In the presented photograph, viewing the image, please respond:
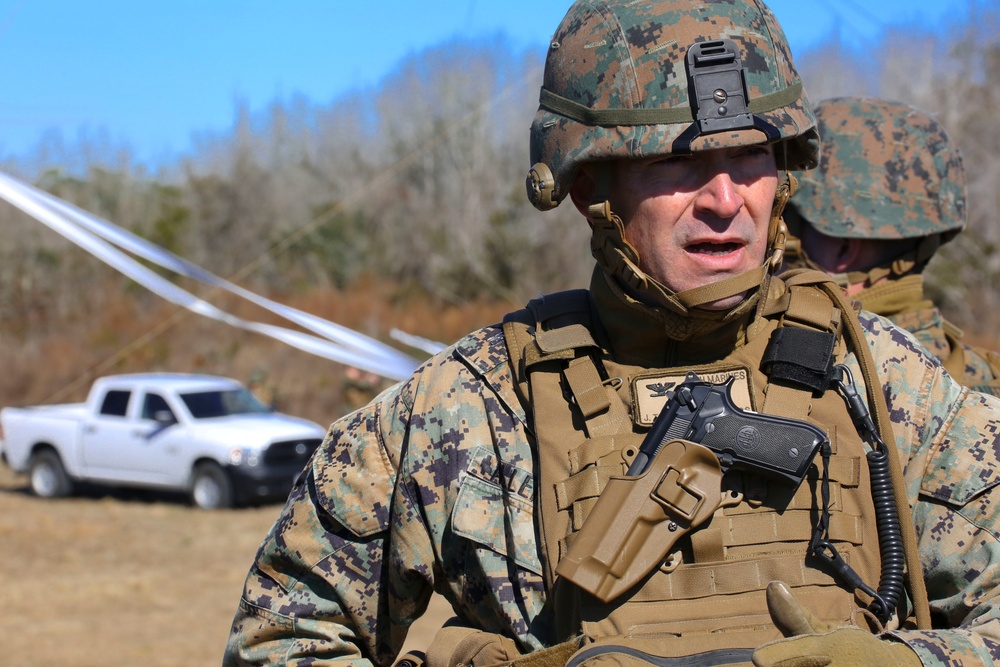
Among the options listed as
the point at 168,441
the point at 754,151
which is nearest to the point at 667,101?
the point at 754,151

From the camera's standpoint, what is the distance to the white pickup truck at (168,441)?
12602mm

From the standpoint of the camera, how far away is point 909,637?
1735 millimetres

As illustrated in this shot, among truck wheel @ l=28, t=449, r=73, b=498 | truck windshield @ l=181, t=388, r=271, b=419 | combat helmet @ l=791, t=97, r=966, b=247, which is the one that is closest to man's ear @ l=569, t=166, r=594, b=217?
combat helmet @ l=791, t=97, r=966, b=247

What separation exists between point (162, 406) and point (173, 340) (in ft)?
32.4

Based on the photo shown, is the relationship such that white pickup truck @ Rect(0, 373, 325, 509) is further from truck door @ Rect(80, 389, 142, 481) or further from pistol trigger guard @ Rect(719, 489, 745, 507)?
pistol trigger guard @ Rect(719, 489, 745, 507)

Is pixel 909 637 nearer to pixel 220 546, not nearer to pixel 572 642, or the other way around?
pixel 572 642

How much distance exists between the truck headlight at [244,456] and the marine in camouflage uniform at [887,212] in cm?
975

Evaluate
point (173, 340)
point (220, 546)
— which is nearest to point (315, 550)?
point (220, 546)

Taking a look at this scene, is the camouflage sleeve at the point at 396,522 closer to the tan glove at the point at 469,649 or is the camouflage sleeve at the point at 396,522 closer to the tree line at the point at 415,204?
the tan glove at the point at 469,649

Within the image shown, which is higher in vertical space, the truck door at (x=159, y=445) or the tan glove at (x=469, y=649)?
the tan glove at (x=469, y=649)

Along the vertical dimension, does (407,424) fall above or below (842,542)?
above

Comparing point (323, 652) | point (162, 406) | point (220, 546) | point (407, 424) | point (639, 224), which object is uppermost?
point (639, 224)

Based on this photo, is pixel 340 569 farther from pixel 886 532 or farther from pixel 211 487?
pixel 211 487

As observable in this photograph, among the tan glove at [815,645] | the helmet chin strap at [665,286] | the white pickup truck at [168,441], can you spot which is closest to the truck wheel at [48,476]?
the white pickup truck at [168,441]
